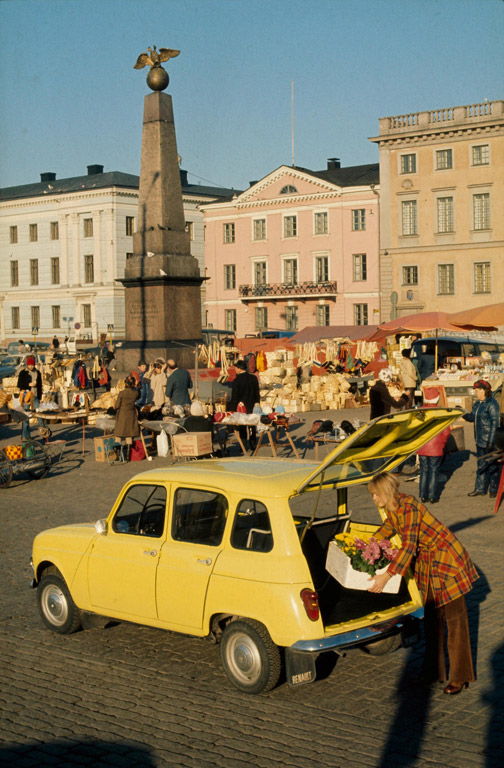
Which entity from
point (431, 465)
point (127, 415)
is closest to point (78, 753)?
point (431, 465)

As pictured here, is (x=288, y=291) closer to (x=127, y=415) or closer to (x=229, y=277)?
(x=229, y=277)

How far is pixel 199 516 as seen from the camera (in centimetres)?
731

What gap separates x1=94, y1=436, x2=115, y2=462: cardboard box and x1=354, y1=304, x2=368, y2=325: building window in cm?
4658

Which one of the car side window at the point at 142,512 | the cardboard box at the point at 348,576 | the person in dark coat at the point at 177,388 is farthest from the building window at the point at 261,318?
the cardboard box at the point at 348,576

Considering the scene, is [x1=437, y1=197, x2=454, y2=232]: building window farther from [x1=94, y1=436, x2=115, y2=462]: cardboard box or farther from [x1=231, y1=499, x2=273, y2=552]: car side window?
[x1=231, y1=499, x2=273, y2=552]: car side window

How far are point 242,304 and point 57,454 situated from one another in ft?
168

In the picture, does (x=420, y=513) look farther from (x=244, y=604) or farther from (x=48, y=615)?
(x=48, y=615)

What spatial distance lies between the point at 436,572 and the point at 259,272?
63988mm

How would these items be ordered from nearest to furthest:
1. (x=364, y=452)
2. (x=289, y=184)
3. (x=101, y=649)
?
(x=364, y=452) → (x=101, y=649) → (x=289, y=184)

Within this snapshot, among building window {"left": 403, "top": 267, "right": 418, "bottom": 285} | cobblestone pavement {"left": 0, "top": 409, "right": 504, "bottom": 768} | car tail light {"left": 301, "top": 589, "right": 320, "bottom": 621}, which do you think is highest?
building window {"left": 403, "top": 267, "right": 418, "bottom": 285}

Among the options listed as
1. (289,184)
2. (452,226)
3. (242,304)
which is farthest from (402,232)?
(242,304)

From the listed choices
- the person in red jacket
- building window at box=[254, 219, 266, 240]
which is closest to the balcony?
building window at box=[254, 219, 266, 240]

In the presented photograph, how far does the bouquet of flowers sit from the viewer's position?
6.93m

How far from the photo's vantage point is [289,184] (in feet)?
221
